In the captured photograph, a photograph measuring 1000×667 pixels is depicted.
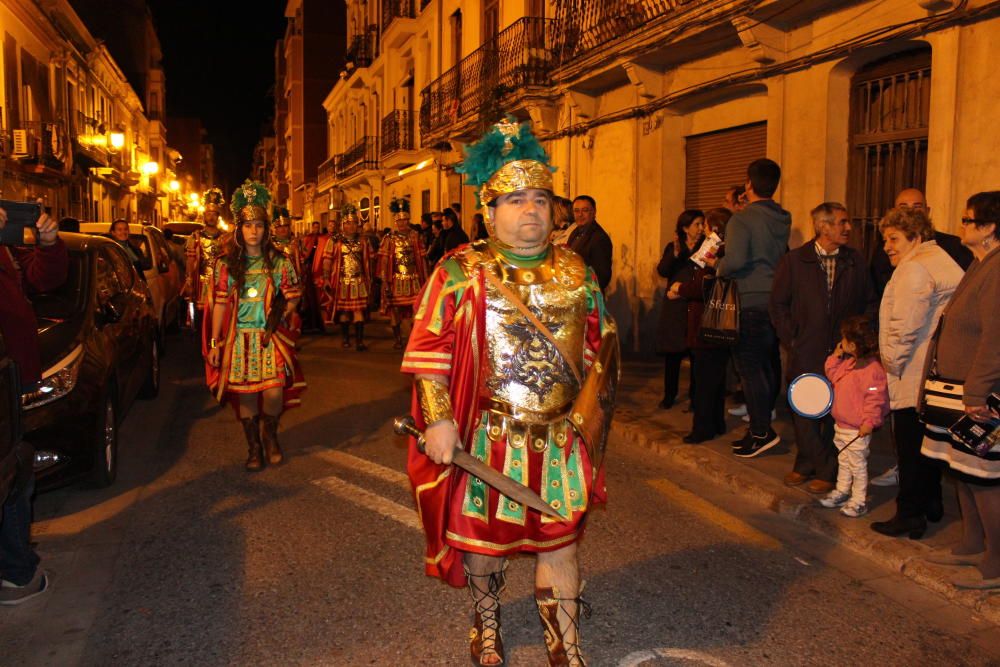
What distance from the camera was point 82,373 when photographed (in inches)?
224

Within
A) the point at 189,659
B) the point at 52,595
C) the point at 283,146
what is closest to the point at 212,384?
the point at 52,595

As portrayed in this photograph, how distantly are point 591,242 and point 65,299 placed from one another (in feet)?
15.8

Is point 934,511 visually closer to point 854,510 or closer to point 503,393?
point 854,510

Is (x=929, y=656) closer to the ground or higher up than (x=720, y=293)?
closer to the ground

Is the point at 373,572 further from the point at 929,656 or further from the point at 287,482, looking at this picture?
the point at 929,656

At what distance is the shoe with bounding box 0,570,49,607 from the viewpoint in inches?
167

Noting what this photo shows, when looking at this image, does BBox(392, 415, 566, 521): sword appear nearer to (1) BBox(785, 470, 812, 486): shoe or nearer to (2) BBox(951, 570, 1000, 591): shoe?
(2) BBox(951, 570, 1000, 591): shoe

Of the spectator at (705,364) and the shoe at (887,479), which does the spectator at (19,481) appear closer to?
the spectator at (705,364)

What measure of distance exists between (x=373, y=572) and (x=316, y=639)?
765 mm

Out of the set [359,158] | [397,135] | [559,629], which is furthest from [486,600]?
[359,158]

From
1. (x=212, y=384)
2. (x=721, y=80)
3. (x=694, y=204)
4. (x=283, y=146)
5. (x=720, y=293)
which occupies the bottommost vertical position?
(x=212, y=384)

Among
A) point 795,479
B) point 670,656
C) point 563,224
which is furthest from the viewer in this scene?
point 563,224

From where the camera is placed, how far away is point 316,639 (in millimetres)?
3803

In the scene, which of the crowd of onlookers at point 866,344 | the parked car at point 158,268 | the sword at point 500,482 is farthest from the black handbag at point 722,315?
the parked car at point 158,268
